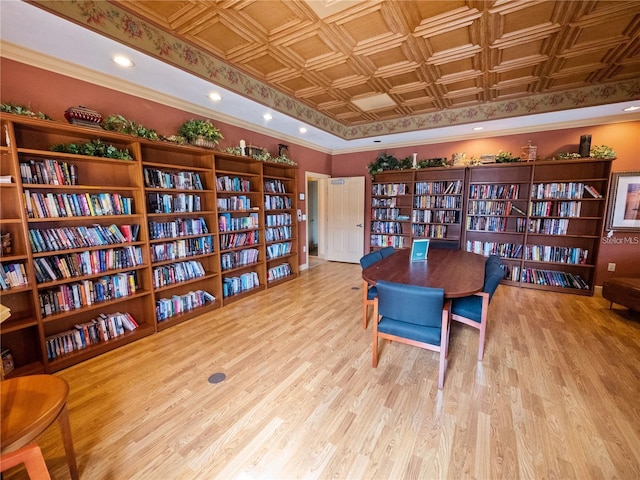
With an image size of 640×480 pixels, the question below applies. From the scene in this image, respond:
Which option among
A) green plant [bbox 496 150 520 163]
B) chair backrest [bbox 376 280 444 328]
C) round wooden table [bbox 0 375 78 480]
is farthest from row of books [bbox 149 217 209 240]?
green plant [bbox 496 150 520 163]

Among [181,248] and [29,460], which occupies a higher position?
[181,248]

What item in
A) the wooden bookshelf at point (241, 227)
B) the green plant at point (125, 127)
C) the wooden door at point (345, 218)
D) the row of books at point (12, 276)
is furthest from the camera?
the wooden door at point (345, 218)

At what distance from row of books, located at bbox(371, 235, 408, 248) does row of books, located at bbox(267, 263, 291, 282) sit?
6.78ft

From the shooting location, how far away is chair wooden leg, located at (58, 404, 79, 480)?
1.28 metres

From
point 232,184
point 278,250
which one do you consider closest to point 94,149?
point 232,184

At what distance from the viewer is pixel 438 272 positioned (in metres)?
2.61

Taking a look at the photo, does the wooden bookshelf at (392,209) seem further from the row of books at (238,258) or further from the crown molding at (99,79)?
the crown molding at (99,79)

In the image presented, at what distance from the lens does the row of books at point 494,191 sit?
14.8 feet

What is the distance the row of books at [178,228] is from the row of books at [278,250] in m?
1.30

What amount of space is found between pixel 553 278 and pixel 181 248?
566 centimetres

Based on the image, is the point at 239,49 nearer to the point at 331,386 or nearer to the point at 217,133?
the point at 217,133

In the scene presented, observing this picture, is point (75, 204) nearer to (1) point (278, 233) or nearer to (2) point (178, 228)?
(2) point (178, 228)

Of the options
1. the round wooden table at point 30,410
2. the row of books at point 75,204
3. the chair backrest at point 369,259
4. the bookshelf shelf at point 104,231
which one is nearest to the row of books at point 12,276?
the bookshelf shelf at point 104,231

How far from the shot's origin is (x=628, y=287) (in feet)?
10.5
